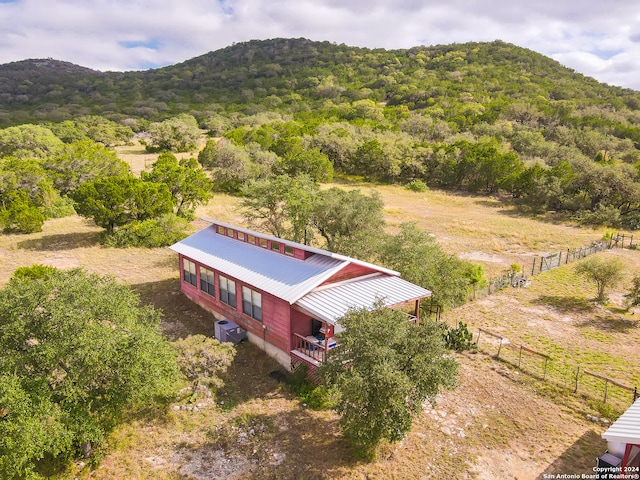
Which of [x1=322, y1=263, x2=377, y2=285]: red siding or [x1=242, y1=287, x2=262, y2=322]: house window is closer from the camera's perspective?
[x1=322, y1=263, x2=377, y2=285]: red siding

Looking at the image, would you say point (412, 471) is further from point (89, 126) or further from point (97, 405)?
point (89, 126)

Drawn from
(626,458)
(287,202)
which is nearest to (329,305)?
(626,458)

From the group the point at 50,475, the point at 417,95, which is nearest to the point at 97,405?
the point at 50,475

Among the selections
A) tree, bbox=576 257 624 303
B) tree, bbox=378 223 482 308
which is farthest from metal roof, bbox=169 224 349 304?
tree, bbox=576 257 624 303

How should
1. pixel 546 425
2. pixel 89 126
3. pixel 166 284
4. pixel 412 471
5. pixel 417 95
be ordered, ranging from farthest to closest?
pixel 417 95
pixel 89 126
pixel 166 284
pixel 546 425
pixel 412 471

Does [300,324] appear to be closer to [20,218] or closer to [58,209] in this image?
[20,218]

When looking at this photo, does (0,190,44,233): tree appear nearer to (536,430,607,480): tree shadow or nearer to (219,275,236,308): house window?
(219,275,236,308): house window
